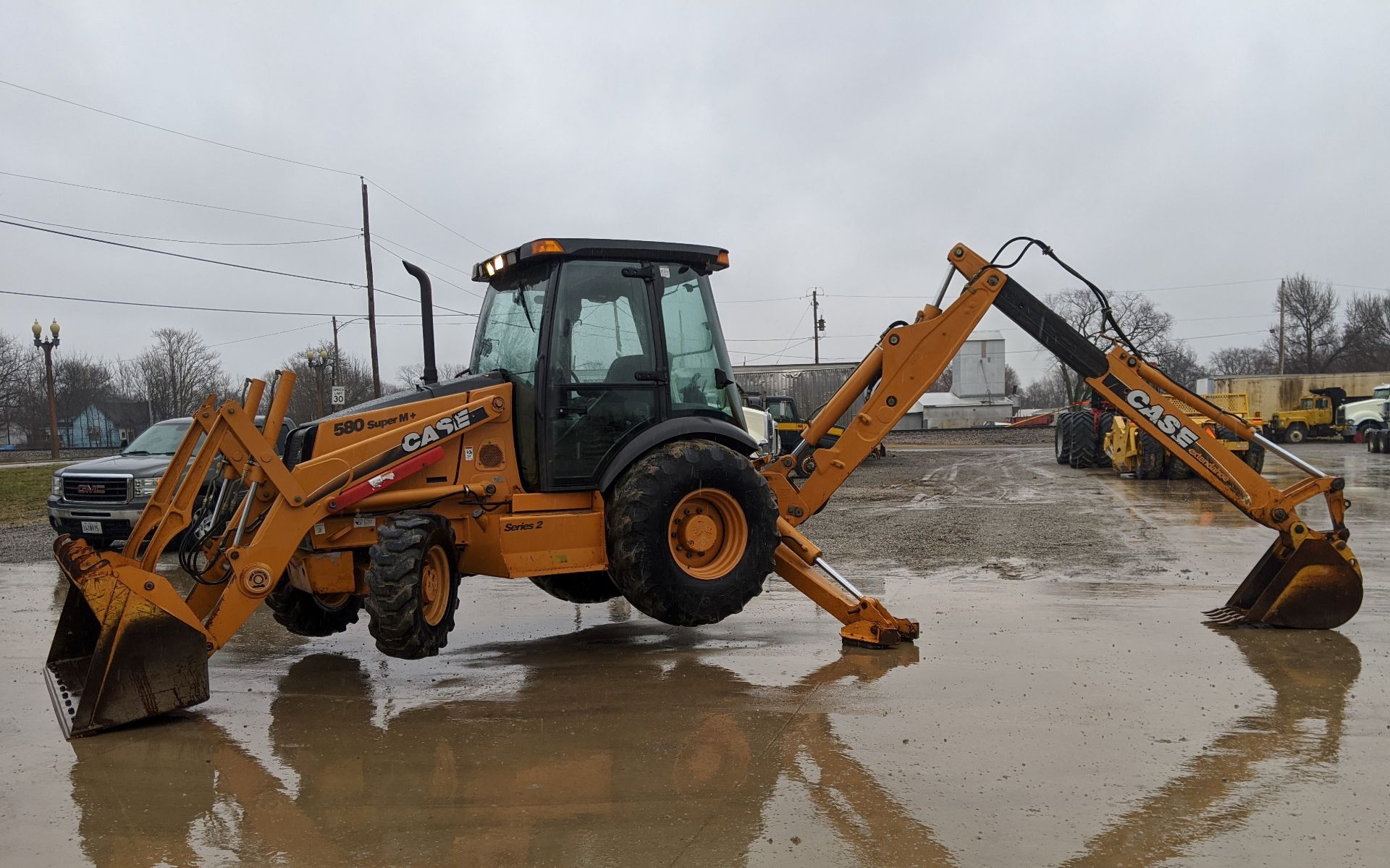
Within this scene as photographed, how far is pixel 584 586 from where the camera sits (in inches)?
333

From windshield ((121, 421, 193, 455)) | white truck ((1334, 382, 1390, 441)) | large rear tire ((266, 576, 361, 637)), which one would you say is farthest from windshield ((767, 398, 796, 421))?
large rear tire ((266, 576, 361, 637))

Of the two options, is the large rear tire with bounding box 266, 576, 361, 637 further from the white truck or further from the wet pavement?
the white truck

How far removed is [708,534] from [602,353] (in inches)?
Answer: 55.1

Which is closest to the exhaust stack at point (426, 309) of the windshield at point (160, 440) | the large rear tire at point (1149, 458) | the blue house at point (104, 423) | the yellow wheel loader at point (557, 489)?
the yellow wheel loader at point (557, 489)

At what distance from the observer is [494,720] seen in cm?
600

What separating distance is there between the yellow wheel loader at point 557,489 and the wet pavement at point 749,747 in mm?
428

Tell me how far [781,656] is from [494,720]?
7.40 feet

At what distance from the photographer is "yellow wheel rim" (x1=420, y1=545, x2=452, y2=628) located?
6449 millimetres

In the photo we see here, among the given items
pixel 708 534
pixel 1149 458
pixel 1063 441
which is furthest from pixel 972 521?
pixel 1063 441

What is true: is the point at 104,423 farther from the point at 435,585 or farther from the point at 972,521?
the point at 435,585

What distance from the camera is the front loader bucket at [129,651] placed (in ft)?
A: 18.7

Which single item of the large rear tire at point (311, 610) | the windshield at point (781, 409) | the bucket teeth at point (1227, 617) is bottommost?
the bucket teeth at point (1227, 617)

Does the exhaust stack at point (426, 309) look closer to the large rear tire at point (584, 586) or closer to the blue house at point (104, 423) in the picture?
the large rear tire at point (584, 586)

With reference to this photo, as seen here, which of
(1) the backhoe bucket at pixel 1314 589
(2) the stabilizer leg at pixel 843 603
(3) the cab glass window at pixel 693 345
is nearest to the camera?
(3) the cab glass window at pixel 693 345
